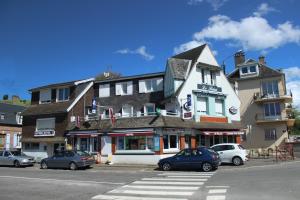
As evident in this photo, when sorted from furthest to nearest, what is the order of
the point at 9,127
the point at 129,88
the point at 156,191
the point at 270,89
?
the point at 9,127
the point at 270,89
the point at 129,88
the point at 156,191

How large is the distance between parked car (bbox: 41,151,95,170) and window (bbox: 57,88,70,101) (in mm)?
11161

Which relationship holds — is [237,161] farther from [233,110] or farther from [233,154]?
[233,110]

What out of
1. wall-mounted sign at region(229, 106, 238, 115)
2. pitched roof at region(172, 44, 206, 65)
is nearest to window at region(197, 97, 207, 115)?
wall-mounted sign at region(229, 106, 238, 115)

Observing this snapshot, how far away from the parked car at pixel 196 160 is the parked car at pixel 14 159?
43.8ft

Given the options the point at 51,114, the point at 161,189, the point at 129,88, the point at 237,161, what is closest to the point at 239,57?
the point at 129,88

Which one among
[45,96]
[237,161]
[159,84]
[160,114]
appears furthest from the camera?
[45,96]

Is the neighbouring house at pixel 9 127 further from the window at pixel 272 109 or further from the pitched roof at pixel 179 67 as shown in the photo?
the window at pixel 272 109

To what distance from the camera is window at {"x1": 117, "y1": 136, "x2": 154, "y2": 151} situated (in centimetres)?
2965

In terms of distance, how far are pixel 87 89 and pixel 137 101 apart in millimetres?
5867

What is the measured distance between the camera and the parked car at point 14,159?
2950 cm

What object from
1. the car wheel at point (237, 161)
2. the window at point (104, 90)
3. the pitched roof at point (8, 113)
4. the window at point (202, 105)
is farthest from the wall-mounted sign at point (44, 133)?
the car wheel at point (237, 161)

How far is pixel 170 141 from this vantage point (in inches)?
1184

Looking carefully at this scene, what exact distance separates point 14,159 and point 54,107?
26.2 ft

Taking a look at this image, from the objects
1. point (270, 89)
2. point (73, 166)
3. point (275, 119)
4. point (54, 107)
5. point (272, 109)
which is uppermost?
point (270, 89)
